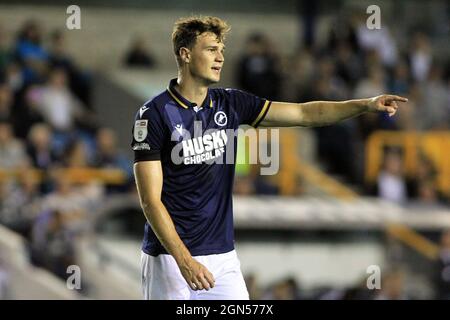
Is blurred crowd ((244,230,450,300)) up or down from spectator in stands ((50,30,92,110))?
down

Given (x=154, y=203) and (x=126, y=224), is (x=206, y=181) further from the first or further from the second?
(x=126, y=224)

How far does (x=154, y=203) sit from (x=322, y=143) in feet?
32.5

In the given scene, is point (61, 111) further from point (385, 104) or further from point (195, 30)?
point (385, 104)

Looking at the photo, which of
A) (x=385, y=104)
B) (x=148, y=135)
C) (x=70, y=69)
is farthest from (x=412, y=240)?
(x=148, y=135)

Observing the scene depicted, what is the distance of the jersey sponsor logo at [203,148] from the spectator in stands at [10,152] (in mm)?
6632

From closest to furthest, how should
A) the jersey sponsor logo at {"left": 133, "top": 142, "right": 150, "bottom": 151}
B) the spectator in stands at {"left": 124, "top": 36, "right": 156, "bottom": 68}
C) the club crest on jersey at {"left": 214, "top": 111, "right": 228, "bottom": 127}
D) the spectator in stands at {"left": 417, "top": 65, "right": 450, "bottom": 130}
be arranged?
the jersey sponsor logo at {"left": 133, "top": 142, "right": 150, "bottom": 151} → the club crest on jersey at {"left": 214, "top": 111, "right": 228, "bottom": 127} → the spectator in stands at {"left": 417, "top": 65, "right": 450, "bottom": 130} → the spectator in stands at {"left": 124, "top": 36, "right": 156, "bottom": 68}

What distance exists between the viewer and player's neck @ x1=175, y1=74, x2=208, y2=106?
705 cm

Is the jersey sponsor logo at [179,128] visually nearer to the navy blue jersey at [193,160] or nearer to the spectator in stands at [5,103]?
the navy blue jersey at [193,160]

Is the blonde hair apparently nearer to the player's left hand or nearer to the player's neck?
the player's neck

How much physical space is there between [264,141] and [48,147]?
2.41 m

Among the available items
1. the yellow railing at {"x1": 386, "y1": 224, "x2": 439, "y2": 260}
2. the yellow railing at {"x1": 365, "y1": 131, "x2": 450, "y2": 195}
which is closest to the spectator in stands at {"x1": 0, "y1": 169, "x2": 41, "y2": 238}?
the yellow railing at {"x1": 386, "y1": 224, "x2": 439, "y2": 260}

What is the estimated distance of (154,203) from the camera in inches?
266
